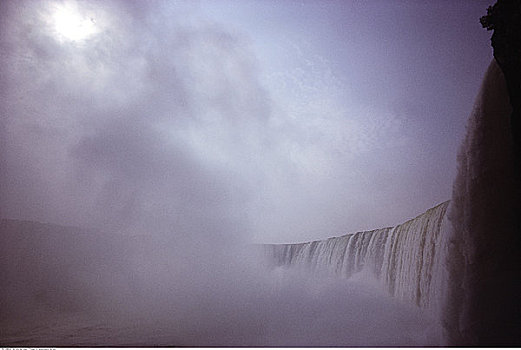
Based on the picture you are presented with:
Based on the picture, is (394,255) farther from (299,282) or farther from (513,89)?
(513,89)

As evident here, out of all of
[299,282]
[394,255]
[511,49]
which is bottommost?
[299,282]

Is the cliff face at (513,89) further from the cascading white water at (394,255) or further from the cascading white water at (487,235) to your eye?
the cascading white water at (394,255)

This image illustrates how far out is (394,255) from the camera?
516cm

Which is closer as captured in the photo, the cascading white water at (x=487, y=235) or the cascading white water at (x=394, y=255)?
the cascading white water at (x=487, y=235)

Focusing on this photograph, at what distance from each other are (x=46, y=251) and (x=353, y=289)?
6732 millimetres

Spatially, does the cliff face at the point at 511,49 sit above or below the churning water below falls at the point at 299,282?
above

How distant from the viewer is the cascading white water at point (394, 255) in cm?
407

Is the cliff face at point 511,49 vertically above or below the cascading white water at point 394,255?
above

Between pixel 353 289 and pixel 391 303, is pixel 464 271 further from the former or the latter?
pixel 353 289

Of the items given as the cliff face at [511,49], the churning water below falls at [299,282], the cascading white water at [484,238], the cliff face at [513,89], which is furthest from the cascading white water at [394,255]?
the cliff face at [511,49]

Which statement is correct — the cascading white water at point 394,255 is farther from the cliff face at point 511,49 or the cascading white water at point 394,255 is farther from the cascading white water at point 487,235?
the cliff face at point 511,49

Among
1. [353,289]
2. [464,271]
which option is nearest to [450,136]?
[464,271]

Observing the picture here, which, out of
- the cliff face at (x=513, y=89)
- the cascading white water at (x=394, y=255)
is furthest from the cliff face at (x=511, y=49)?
the cascading white water at (x=394, y=255)

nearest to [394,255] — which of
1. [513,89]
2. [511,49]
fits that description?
[513,89]
